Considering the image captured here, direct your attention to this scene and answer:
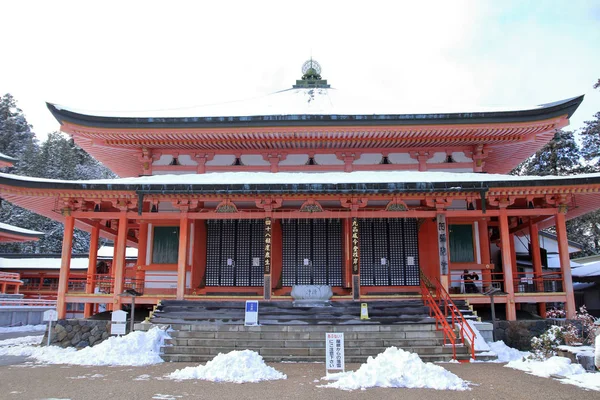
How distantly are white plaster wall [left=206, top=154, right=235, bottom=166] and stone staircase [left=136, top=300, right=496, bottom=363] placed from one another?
623 centimetres

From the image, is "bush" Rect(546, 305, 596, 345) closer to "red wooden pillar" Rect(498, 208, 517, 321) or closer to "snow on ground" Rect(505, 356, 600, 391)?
"snow on ground" Rect(505, 356, 600, 391)

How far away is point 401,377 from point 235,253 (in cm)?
1024

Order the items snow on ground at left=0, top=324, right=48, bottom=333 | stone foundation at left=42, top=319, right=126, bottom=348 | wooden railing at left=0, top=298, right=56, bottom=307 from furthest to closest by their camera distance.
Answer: wooden railing at left=0, top=298, right=56, bottom=307
snow on ground at left=0, top=324, right=48, bottom=333
stone foundation at left=42, top=319, right=126, bottom=348

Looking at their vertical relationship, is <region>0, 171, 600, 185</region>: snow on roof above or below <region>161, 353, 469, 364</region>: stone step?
above

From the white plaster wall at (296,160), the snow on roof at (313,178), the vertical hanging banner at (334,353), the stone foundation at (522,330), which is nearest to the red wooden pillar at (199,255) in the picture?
the snow on roof at (313,178)

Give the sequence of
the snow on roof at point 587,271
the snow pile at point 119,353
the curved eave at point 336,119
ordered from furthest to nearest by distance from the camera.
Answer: the snow on roof at point 587,271 < the curved eave at point 336,119 < the snow pile at point 119,353

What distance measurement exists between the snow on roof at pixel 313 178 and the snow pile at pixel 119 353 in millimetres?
5038

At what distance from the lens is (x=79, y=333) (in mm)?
14711

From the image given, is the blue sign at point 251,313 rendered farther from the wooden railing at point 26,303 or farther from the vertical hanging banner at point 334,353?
the wooden railing at point 26,303

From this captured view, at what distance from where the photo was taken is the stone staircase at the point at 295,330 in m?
12.4

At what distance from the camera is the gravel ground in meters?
8.11

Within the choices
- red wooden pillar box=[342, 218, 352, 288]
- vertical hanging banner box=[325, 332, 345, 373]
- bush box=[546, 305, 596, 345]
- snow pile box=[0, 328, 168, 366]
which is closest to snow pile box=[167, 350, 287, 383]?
vertical hanging banner box=[325, 332, 345, 373]

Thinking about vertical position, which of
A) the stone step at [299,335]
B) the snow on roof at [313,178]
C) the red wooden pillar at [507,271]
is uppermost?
the snow on roof at [313,178]

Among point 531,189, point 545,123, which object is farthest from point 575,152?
point 531,189
